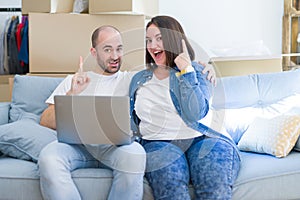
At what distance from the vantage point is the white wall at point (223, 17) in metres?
3.68

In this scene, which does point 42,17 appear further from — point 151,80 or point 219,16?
point 219,16

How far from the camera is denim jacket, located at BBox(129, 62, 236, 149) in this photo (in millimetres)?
1835

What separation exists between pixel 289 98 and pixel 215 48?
1.04 meters

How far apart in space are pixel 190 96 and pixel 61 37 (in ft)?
3.65

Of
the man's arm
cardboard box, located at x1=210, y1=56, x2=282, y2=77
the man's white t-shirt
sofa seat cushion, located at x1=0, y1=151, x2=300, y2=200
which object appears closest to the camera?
sofa seat cushion, located at x1=0, y1=151, x2=300, y2=200

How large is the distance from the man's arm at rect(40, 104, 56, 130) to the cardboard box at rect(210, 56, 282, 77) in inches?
40.3

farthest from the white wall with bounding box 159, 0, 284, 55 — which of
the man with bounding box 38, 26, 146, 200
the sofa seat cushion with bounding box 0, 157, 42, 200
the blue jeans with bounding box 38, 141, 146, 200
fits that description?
the sofa seat cushion with bounding box 0, 157, 42, 200

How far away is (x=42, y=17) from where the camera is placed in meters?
2.66

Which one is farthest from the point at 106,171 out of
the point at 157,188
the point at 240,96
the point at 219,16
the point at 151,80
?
the point at 219,16

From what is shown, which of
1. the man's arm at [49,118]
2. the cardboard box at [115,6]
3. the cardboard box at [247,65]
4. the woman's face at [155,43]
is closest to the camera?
the woman's face at [155,43]

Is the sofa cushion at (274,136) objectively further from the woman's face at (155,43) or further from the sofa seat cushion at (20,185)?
the sofa seat cushion at (20,185)

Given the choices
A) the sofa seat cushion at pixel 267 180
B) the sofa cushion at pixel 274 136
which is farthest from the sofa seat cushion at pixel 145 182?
the sofa cushion at pixel 274 136

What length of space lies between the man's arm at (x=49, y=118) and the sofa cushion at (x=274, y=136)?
0.87 meters

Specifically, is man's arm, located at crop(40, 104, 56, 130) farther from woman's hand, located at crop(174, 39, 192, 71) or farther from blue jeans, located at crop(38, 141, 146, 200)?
woman's hand, located at crop(174, 39, 192, 71)
